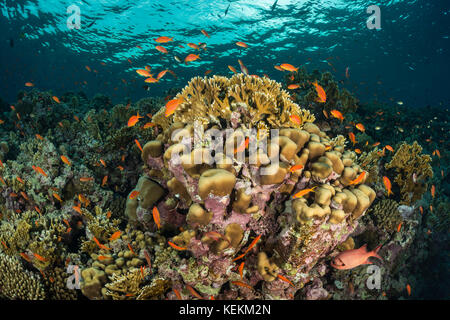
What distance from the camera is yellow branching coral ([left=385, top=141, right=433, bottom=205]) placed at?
541cm

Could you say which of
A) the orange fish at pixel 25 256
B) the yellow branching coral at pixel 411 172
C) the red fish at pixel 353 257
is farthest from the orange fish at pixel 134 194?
the yellow branching coral at pixel 411 172

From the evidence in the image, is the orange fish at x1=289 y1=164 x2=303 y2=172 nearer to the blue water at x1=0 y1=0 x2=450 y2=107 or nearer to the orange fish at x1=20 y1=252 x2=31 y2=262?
the orange fish at x1=20 y1=252 x2=31 y2=262

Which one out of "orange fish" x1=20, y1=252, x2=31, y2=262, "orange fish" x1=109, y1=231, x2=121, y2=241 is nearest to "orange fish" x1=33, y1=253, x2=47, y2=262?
"orange fish" x1=20, y1=252, x2=31, y2=262

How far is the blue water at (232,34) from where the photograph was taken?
18.7m

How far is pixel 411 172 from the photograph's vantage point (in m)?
5.50

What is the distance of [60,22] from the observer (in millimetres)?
22953

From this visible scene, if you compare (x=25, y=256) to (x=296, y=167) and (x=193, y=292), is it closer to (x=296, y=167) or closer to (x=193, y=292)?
(x=193, y=292)

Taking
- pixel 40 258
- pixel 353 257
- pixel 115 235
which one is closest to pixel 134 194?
pixel 115 235

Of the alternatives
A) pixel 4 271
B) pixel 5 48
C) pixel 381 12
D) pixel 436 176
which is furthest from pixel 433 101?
Answer: pixel 5 48

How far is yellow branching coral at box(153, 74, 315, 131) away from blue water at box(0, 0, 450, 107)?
36.9 feet

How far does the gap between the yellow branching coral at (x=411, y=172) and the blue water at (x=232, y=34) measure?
9.71m

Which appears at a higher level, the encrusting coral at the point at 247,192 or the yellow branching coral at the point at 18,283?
the encrusting coral at the point at 247,192

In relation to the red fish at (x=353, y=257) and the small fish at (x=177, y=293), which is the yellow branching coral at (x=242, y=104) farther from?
the small fish at (x=177, y=293)
